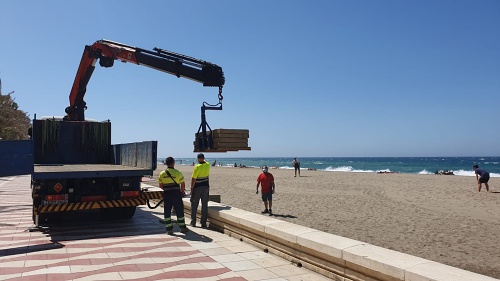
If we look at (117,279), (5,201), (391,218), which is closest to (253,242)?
(117,279)

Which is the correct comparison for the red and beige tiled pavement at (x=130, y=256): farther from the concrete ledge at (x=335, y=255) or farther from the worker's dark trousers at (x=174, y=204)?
the worker's dark trousers at (x=174, y=204)

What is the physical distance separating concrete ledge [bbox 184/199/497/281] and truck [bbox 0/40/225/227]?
2163mm

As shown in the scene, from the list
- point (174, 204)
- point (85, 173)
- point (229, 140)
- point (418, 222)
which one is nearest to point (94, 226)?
point (85, 173)

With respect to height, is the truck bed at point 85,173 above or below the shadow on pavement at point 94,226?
above

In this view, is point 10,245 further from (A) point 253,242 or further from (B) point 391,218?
(B) point 391,218

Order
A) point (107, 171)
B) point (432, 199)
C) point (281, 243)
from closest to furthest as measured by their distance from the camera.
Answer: point (281, 243), point (107, 171), point (432, 199)

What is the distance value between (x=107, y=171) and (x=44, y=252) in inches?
90.8

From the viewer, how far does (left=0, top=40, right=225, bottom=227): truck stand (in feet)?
26.1

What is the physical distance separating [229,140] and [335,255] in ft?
11.6

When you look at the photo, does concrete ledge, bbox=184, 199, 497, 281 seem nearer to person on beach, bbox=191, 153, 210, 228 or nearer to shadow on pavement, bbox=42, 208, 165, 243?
person on beach, bbox=191, 153, 210, 228

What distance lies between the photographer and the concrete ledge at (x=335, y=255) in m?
3.89

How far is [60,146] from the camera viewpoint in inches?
435

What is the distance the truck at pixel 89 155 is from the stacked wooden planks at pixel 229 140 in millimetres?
333

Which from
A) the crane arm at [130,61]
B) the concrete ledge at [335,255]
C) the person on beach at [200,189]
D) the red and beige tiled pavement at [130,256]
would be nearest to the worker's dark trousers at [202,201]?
the person on beach at [200,189]
